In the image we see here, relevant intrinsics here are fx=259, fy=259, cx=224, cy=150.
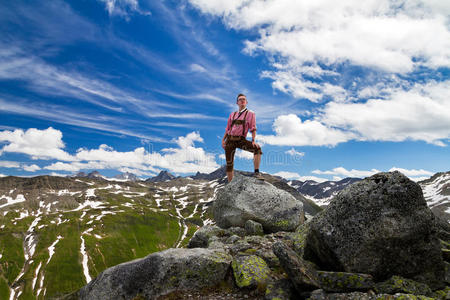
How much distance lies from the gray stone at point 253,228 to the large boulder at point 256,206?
35.8 inches

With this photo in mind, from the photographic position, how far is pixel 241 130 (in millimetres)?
17031

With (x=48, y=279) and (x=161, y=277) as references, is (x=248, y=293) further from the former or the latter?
(x=48, y=279)

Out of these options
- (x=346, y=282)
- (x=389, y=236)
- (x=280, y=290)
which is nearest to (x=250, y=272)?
(x=280, y=290)

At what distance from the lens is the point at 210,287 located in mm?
9391

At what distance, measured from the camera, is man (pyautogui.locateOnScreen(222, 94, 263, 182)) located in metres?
16.9

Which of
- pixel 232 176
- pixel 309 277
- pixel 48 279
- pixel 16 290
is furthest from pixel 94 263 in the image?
pixel 309 277

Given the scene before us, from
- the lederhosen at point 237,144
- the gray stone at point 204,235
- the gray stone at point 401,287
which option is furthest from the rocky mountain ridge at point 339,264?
the lederhosen at point 237,144

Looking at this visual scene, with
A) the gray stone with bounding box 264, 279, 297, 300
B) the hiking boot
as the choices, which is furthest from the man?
the gray stone with bounding box 264, 279, 297, 300

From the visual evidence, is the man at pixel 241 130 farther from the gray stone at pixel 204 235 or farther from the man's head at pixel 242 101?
the gray stone at pixel 204 235

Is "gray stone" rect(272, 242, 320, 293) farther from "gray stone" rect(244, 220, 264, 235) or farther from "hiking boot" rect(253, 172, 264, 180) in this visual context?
"hiking boot" rect(253, 172, 264, 180)

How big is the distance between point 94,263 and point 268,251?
19805cm

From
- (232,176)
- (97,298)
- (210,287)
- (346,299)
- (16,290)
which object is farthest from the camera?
(16,290)

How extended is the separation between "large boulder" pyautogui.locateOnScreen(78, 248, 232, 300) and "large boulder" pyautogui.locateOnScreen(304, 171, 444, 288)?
4.29 meters

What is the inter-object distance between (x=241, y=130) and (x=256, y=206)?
18.5ft
